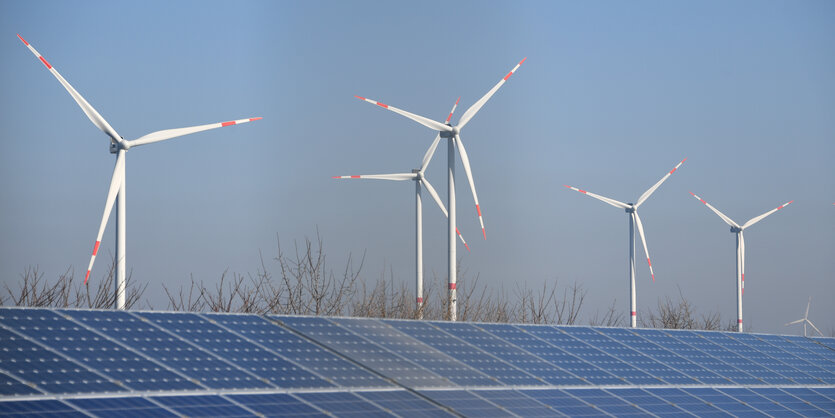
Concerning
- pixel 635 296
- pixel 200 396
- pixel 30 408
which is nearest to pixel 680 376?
pixel 200 396

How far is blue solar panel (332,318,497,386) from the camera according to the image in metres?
25.0

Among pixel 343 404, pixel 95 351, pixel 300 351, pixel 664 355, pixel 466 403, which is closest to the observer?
pixel 95 351

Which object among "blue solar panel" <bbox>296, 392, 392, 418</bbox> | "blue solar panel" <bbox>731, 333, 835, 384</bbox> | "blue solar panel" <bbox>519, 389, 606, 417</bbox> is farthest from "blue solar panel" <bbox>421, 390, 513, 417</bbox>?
"blue solar panel" <bbox>731, 333, 835, 384</bbox>

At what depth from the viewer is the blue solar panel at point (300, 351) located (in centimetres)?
2292

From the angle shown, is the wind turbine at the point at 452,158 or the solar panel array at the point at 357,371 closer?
the solar panel array at the point at 357,371

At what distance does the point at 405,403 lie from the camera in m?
21.9

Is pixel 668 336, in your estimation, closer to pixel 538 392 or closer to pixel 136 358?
pixel 538 392

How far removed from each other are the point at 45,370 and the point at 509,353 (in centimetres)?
1311

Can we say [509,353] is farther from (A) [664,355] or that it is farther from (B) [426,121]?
(B) [426,121]

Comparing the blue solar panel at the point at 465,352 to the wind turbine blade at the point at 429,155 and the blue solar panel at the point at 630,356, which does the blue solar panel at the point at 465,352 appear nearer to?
the blue solar panel at the point at 630,356

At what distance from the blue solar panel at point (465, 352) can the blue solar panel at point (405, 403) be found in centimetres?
367

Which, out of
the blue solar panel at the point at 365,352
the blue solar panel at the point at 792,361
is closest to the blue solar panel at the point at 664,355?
the blue solar panel at the point at 792,361

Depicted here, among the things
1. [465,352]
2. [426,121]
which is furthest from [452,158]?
[465,352]

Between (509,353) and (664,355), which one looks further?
(664,355)
